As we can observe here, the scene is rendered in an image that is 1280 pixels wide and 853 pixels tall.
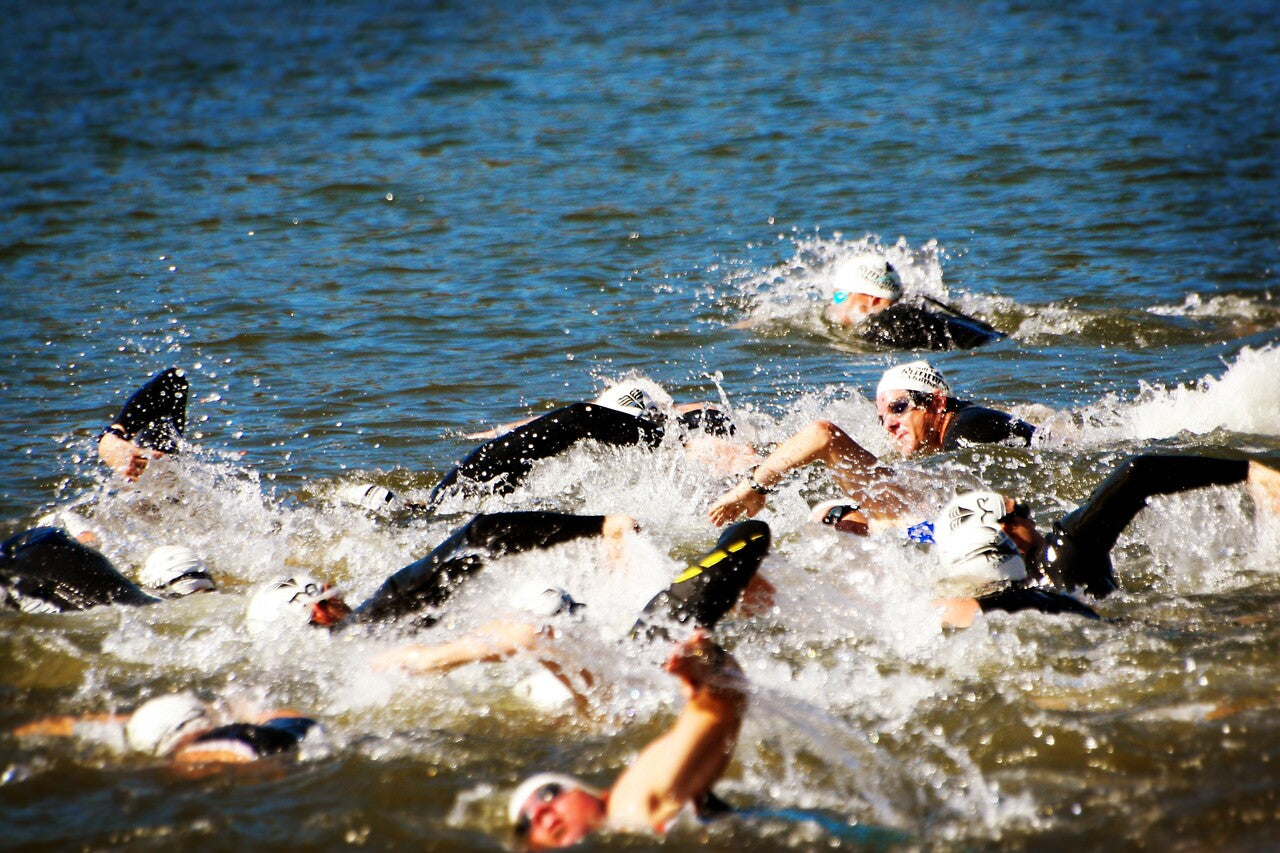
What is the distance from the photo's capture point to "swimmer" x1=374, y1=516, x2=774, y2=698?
539 centimetres

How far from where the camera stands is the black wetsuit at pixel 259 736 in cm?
583

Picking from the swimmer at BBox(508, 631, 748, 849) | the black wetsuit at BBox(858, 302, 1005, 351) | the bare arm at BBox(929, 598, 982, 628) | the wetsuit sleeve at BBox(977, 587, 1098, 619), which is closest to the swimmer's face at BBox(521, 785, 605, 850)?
the swimmer at BBox(508, 631, 748, 849)

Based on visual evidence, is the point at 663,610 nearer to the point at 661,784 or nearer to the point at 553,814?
the point at 661,784

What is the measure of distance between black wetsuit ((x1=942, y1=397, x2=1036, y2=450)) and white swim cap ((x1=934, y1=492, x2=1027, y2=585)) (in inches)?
82.2

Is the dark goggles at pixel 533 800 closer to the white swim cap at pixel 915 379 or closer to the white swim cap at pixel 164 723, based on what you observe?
the white swim cap at pixel 164 723

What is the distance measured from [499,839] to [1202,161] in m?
17.3

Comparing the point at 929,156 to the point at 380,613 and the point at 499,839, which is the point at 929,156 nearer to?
the point at 380,613

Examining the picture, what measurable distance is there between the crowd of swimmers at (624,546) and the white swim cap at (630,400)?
0.01 m

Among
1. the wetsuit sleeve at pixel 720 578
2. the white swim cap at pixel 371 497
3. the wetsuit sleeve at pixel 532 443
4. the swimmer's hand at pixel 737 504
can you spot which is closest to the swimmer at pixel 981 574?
the swimmer's hand at pixel 737 504

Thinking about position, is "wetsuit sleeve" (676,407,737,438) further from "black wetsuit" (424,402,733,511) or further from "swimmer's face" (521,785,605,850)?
"swimmer's face" (521,785,605,850)

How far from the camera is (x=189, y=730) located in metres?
5.96

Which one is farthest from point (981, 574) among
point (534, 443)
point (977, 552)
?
point (534, 443)

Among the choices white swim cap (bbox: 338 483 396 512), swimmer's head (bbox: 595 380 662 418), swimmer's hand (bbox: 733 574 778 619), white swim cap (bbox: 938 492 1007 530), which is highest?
white swim cap (bbox: 938 492 1007 530)

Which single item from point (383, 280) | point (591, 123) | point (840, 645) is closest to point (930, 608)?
point (840, 645)
